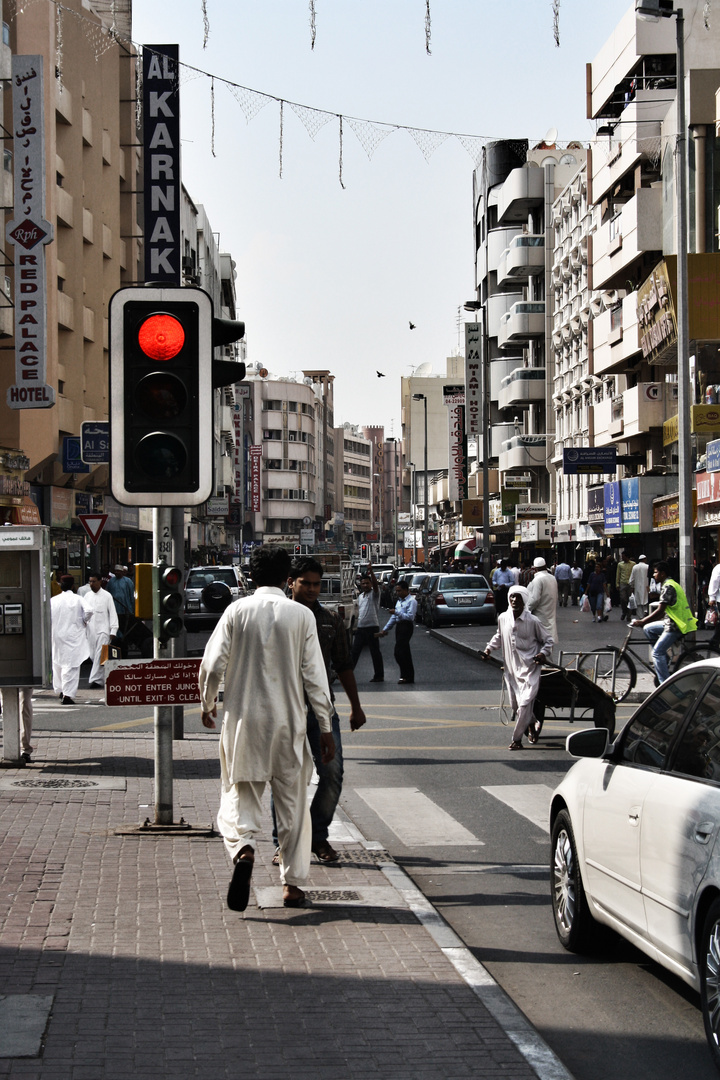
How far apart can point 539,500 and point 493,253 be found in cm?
1722

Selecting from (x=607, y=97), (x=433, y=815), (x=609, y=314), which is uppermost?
(x=607, y=97)

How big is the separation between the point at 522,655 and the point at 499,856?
17.8 feet

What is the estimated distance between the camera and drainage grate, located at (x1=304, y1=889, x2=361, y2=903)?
6.90 meters

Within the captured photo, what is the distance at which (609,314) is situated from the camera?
50.3 m

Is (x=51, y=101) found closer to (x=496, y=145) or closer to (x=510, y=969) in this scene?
(x=510, y=969)

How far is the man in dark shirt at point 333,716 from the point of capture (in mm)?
7676

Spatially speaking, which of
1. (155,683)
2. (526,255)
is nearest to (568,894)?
(155,683)

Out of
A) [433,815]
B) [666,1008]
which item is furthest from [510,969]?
[433,815]

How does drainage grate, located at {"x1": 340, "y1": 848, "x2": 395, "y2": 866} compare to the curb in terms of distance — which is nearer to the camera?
the curb

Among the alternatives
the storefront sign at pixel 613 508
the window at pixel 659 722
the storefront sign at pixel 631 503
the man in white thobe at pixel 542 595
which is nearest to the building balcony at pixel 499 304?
the storefront sign at pixel 613 508

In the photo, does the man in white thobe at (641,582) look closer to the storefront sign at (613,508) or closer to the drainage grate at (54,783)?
the storefront sign at (613,508)

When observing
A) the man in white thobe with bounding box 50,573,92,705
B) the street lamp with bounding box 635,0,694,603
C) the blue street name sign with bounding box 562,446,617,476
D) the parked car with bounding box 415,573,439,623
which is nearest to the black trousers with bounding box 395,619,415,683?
the street lamp with bounding box 635,0,694,603

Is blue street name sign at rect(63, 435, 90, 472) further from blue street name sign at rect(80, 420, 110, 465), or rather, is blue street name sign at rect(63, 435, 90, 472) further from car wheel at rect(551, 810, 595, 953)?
car wheel at rect(551, 810, 595, 953)

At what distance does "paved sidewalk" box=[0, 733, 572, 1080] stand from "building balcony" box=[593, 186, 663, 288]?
123 feet
